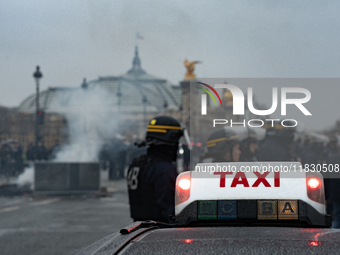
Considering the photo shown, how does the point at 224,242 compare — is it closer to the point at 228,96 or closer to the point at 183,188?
the point at 183,188

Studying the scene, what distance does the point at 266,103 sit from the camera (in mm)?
2164

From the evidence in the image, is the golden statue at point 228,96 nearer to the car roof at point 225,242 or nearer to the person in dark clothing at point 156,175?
the car roof at point 225,242

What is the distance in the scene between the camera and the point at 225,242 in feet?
4.85

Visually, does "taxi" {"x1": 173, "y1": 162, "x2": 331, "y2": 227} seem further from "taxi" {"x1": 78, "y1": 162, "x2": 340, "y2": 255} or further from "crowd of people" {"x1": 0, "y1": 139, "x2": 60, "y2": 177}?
"crowd of people" {"x1": 0, "y1": 139, "x2": 60, "y2": 177}

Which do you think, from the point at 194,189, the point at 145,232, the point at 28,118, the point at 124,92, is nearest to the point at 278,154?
the point at 194,189

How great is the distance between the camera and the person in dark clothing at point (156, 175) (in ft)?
12.2

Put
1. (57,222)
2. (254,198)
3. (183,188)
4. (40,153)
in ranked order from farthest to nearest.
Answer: (40,153)
(57,222)
(183,188)
(254,198)

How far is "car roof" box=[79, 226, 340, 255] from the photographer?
142 cm

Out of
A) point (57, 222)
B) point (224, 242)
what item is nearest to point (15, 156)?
point (57, 222)

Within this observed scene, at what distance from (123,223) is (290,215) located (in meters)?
9.07

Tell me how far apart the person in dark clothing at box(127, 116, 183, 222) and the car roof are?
2.00m

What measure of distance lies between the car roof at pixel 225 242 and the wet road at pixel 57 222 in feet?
21.3

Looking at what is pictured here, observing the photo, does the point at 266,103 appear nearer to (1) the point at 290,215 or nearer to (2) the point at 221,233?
(1) the point at 290,215

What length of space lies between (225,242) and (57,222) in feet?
32.7
